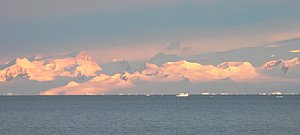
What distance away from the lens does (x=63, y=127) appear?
415 ft

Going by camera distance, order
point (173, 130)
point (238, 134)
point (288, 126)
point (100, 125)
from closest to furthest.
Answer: point (238, 134), point (173, 130), point (288, 126), point (100, 125)

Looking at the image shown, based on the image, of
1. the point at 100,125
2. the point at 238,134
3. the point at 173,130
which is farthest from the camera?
the point at 100,125

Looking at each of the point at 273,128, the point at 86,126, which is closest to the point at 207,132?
the point at 273,128

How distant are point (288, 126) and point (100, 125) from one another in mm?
A: 39503

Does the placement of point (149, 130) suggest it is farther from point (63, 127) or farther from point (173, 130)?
point (63, 127)

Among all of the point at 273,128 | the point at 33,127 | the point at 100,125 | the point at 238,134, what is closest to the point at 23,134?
the point at 33,127

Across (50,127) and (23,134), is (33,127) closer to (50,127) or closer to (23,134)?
(50,127)

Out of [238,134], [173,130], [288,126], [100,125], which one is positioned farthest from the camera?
[100,125]

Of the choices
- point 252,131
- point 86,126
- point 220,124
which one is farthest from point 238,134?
point 86,126

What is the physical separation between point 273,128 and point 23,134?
4802 centimetres

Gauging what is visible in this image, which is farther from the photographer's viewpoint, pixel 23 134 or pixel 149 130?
pixel 149 130

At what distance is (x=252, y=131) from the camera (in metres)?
114

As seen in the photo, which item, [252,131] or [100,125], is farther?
[100,125]

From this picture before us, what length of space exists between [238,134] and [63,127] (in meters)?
37.9
